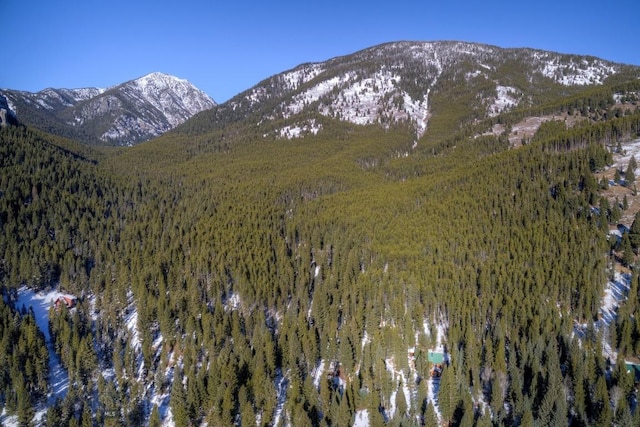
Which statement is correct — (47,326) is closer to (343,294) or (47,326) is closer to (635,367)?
(343,294)

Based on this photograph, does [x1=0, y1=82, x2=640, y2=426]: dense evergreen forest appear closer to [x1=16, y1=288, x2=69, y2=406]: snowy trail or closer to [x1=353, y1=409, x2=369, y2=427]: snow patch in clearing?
[x1=353, y1=409, x2=369, y2=427]: snow patch in clearing

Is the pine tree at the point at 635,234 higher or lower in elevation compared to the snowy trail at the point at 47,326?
higher

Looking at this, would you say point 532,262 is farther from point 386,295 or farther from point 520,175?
point 520,175

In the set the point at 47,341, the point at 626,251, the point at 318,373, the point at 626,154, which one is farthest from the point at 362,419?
the point at 626,154

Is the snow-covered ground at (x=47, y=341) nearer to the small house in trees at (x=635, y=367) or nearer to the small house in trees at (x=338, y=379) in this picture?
the small house in trees at (x=338, y=379)

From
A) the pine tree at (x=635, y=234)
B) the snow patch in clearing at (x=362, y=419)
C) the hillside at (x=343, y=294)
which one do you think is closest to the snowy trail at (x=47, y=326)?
the hillside at (x=343, y=294)
